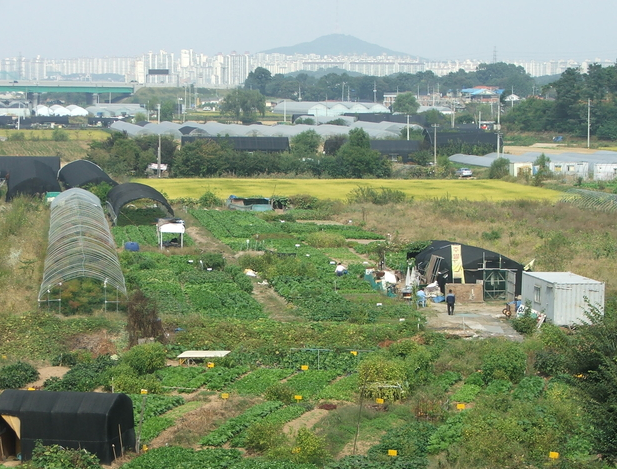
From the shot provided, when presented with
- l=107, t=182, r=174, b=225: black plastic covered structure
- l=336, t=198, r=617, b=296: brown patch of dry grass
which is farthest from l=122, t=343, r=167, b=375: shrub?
l=107, t=182, r=174, b=225: black plastic covered structure

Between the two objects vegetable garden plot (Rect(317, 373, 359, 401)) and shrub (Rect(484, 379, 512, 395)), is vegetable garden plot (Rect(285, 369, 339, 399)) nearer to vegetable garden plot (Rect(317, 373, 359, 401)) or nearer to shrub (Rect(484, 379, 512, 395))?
vegetable garden plot (Rect(317, 373, 359, 401))

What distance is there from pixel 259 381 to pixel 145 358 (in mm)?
1812

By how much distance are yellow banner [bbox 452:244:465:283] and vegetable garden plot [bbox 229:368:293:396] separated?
685 cm

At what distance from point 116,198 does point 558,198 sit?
17.5 m

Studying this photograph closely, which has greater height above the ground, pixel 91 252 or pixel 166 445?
pixel 91 252

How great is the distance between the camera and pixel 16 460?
1047cm

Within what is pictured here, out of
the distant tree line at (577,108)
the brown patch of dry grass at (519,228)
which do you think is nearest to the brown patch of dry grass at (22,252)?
the brown patch of dry grass at (519,228)

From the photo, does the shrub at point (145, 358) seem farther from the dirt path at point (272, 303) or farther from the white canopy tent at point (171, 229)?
the white canopy tent at point (171, 229)

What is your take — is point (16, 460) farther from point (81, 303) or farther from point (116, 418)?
point (81, 303)

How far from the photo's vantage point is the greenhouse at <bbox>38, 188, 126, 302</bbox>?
17500mm

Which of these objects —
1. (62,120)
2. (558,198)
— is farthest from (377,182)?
(62,120)

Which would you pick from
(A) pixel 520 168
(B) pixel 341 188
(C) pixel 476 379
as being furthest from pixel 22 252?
(A) pixel 520 168

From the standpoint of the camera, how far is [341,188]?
133ft

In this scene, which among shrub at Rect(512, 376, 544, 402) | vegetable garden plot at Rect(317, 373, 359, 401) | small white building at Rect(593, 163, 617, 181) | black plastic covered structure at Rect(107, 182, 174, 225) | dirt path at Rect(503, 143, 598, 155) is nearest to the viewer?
shrub at Rect(512, 376, 544, 402)
